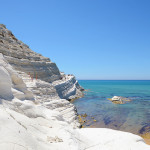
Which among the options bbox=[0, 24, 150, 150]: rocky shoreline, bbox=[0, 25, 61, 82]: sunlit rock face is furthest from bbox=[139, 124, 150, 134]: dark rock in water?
bbox=[0, 25, 61, 82]: sunlit rock face

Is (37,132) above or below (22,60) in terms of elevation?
below

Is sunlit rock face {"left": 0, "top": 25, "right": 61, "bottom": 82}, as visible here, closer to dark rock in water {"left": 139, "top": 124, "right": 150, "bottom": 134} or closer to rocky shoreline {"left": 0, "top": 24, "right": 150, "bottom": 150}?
rocky shoreline {"left": 0, "top": 24, "right": 150, "bottom": 150}

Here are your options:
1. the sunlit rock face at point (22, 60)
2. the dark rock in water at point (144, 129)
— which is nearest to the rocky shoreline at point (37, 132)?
the dark rock in water at point (144, 129)

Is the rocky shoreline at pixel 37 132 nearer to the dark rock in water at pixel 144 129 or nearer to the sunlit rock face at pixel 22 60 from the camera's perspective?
the dark rock in water at pixel 144 129

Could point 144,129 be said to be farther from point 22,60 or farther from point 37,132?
point 22,60

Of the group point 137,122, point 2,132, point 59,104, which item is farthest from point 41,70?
point 2,132

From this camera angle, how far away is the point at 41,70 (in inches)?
1153

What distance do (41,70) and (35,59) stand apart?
10.2ft

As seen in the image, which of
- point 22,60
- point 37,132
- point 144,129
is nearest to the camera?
point 37,132

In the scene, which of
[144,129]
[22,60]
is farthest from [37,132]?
[22,60]

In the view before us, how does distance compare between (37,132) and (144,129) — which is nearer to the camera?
(37,132)

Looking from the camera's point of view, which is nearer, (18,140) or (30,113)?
(18,140)

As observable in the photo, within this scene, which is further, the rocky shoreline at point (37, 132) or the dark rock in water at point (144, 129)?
the dark rock in water at point (144, 129)

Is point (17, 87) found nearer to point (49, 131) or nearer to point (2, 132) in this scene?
point (49, 131)
